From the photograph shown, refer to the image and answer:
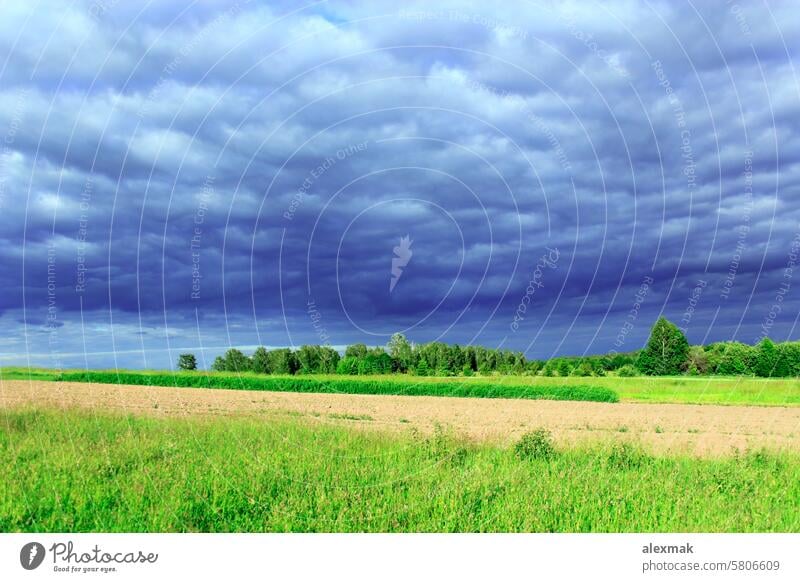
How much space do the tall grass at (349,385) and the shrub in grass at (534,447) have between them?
37831mm

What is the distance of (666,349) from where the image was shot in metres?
35.8

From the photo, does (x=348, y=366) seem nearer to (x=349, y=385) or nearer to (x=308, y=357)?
(x=349, y=385)

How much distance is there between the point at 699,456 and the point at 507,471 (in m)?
6.09

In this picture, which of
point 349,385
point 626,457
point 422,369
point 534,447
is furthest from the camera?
point 349,385

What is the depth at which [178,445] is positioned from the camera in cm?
1309

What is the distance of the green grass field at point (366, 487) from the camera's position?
30.0ft

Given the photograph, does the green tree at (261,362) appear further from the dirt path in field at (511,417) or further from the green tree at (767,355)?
the green tree at (767,355)

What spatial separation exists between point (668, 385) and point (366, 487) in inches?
1728

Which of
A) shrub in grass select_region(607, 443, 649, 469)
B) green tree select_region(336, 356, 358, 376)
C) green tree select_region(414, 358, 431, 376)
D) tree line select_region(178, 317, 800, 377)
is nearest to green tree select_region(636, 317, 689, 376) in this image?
tree line select_region(178, 317, 800, 377)

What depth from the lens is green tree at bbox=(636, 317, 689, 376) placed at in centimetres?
3416

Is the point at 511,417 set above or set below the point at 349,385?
below

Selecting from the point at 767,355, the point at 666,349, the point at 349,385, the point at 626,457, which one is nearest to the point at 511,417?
the point at 666,349

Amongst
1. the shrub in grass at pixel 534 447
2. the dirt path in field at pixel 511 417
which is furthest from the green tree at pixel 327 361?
the shrub in grass at pixel 534 447
